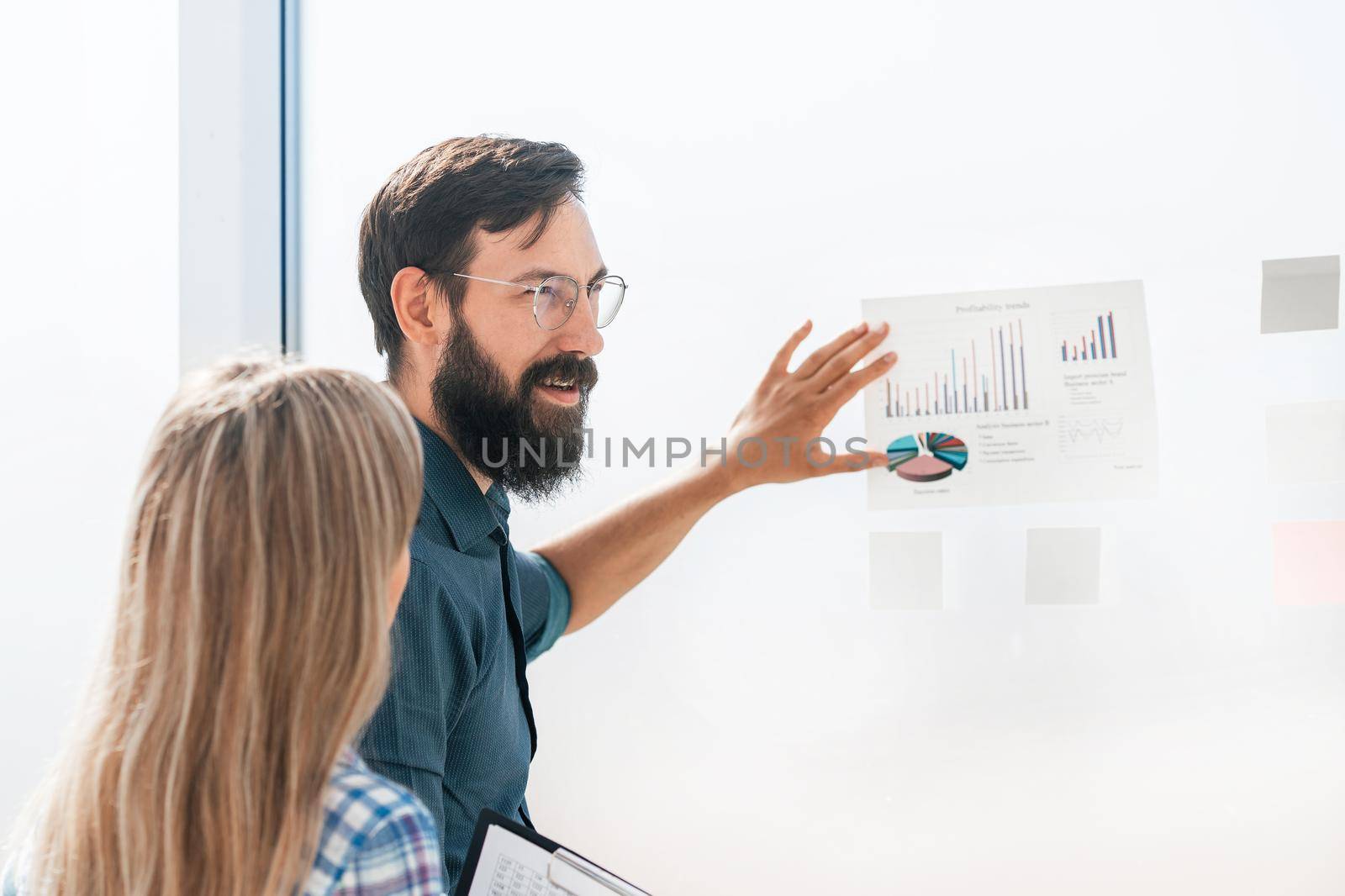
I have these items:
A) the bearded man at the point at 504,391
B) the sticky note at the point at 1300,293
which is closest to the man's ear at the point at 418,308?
the bearded man at the point at 504,391

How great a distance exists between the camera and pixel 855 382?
1075 mm

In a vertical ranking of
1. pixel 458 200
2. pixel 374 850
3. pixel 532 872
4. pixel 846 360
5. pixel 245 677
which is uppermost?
pixel 458 200

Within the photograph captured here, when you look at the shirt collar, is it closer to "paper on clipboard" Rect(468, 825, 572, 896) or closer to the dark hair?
the dark hair

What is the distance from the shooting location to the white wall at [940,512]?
3.53 feet

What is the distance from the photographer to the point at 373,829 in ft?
2.04

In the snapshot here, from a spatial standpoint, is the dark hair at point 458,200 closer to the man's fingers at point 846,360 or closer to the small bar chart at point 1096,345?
the man's fingers at point 846,360

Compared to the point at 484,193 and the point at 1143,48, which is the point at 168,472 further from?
the point at 1143,48

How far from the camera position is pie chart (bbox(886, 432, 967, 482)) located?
112 cm

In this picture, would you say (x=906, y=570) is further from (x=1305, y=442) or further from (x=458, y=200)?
(x=458, y=200)

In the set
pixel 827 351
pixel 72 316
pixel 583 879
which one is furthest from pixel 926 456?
pixel 72 316

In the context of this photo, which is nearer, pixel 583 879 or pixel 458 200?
pixel 583 879

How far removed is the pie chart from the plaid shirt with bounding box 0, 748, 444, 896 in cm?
71

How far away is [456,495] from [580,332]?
0.24m

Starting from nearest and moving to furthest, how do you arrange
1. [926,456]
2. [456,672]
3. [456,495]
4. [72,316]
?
[456,672]
[456,495]
[926,456]
[72,316]
